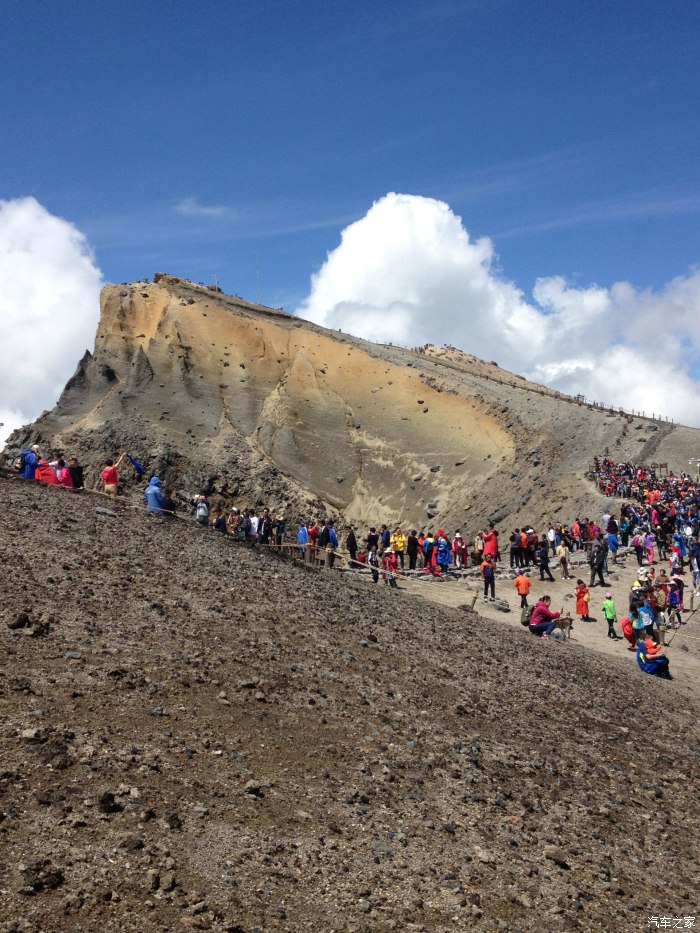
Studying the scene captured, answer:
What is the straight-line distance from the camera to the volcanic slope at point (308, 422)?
4278cm

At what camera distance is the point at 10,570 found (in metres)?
12.4

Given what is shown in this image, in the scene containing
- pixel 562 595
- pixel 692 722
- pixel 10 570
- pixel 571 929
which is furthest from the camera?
pixel 562 595

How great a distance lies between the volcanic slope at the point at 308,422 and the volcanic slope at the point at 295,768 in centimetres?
2599

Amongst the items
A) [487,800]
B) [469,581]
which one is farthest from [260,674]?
[469,581]

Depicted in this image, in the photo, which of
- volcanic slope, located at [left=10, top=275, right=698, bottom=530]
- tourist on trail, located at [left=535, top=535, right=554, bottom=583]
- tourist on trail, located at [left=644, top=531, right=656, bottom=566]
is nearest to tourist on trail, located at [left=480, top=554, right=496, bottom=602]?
tourist on trail, located at [left=535, top=535, right=554, bottom=583]

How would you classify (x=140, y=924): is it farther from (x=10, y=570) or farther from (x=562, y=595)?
(x=562, y=595)

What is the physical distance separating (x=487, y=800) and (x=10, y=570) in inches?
313

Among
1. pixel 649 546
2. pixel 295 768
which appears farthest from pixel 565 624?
pixel 649 546

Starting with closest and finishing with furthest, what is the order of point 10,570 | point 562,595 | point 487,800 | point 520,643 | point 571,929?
point 571,929
point 487,800
point 10,570
point 520,643
point 562,595

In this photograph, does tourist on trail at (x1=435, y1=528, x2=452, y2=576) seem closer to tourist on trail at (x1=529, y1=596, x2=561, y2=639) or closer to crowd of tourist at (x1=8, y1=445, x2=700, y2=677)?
crowd of tourist at (x1=8, y1=445, x2=700, y2=677)

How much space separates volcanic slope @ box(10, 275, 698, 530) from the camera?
42.8m

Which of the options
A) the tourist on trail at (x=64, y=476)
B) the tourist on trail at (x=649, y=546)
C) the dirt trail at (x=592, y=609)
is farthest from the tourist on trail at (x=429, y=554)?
the tourist on trail at (x=64, y=476)

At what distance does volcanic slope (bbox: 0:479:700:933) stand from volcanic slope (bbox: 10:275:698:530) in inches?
1023

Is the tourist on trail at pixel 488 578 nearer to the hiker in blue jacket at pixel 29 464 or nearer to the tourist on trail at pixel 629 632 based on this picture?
the tourist on trail at pixel 629 632
